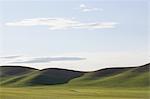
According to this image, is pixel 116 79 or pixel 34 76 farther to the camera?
pixel 116 79

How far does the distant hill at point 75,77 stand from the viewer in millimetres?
22406

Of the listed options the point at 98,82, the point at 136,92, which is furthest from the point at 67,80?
the point at 136,92

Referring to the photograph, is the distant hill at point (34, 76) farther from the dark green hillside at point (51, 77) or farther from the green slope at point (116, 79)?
the green slope at point (116, 79)

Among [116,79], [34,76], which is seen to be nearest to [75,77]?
[34,76]

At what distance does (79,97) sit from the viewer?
59.0 feet

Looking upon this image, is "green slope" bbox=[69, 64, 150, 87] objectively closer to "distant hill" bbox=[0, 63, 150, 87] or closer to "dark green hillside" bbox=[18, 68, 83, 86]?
"distant hill" bbox=[0, 63, 150, 87]

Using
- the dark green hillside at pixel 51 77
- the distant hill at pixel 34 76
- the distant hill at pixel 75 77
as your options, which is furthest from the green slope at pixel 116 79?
the distant hill at pixel 34 76

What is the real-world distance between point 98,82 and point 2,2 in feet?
45.7

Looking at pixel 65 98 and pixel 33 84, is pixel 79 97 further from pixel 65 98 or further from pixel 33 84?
pixel 33 84

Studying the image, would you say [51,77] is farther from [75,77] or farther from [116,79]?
[116,79]

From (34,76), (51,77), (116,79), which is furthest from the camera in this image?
(116,79)

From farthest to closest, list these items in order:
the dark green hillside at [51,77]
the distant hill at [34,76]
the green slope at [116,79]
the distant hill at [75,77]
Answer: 1. the green slope at [116,79]
2. the dark green hillside at [51,77]
3. the distant hill at [75,77]
4. the distant hill at [34,76]

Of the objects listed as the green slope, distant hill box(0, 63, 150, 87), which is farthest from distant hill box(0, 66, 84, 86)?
the green slope

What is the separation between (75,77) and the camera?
25.7 m
